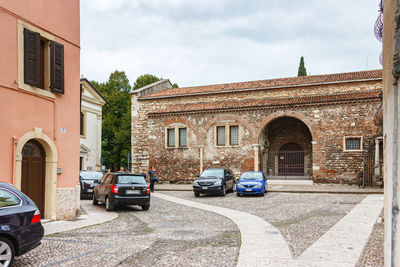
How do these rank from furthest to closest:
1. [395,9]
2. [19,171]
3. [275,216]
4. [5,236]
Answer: [275,216]
[19,171]
[5,236]
[395,9]

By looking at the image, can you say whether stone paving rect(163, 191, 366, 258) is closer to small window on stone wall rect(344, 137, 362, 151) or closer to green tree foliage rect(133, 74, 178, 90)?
small window on stone wall rect(344, 137, 362, 151)

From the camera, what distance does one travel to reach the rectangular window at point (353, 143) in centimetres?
2520

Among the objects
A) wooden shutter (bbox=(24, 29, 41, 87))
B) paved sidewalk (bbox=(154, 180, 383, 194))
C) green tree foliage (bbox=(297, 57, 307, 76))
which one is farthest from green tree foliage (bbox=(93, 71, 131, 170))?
wooden shutter (bbox=(24, 29, 41, 87))

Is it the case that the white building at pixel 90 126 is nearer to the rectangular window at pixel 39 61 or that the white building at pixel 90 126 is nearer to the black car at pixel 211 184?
the black car at pixel 211 184

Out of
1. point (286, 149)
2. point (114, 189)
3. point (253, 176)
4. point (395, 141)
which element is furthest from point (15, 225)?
point (286, 149)

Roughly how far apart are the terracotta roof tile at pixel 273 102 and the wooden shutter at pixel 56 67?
18548 millimetres

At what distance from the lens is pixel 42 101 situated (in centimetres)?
1092

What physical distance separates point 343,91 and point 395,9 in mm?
24153

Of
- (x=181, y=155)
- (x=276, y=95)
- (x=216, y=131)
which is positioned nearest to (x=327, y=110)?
(x=276, y=95)

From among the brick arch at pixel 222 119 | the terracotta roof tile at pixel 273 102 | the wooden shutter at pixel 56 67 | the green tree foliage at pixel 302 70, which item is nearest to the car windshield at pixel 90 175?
the wooden shutter at pixel 56 67

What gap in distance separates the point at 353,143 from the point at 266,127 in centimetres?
718

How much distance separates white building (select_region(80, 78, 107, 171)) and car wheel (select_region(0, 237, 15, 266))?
24.5m

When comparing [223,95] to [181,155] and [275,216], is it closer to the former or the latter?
[181,155]

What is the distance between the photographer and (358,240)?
26.6 ft
